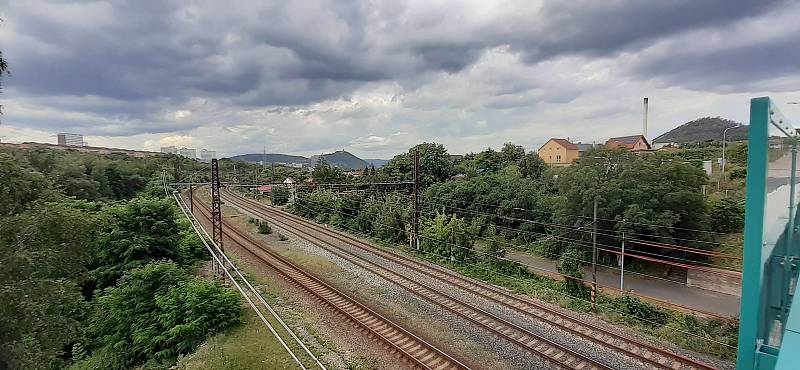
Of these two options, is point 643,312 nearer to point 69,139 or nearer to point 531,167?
point 531,167

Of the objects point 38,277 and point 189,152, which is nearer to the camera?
point 38,277

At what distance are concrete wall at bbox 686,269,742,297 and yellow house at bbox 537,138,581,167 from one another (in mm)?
35823

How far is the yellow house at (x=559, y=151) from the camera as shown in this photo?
177 feet

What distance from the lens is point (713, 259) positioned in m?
19.2

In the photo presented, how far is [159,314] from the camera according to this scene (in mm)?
12234

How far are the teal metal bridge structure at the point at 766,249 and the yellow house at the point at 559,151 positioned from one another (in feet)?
178

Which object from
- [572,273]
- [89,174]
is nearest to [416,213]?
Result: [572,273]

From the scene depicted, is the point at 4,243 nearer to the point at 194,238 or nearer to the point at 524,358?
the point at 524,358

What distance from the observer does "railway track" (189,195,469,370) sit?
29.8ft

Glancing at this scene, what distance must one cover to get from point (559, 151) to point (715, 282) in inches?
1549

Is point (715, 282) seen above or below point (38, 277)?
below

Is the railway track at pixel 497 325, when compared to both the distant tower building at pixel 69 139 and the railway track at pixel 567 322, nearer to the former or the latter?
the railway track at pixel 567 322

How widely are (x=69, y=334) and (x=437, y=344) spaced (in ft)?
29.1

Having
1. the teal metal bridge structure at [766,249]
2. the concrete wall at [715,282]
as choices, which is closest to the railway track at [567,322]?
the teal metal bridge structure at [766,249]
